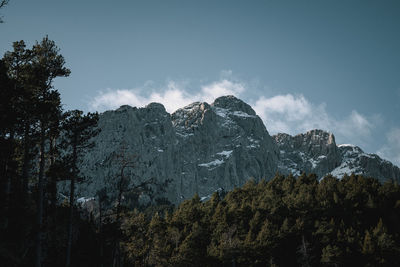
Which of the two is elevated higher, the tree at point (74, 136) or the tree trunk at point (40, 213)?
the tree at point (74, 136)

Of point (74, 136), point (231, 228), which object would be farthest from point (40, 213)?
point (231, 228)

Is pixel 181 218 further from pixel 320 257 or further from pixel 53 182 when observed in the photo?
pixel 53 182

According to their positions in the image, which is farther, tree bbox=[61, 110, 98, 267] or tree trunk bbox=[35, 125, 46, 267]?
tree bbox=[61, 110, 98, 267]

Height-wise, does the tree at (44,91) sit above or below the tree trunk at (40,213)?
above

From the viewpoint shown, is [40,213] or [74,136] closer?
[40,213]

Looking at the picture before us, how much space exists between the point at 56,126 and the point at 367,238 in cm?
5406

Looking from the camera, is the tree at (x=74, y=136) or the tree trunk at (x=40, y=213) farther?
the tree at (x=74, y=136)

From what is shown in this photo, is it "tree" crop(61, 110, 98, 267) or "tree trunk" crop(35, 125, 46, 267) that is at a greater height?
"tree" crop(61, 110, 98, 267)

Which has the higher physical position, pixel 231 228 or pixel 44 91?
pixel 44 91

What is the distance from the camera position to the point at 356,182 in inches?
2968

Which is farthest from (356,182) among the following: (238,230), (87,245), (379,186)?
(87,245)

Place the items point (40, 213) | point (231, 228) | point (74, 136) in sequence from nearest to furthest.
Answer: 1. point (40, 213)
2. point (74, 136)
3. point (231, 228)

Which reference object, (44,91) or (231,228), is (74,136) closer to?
(44,91)

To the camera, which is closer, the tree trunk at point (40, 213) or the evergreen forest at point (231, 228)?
the tree trunk at point (40, 213)
